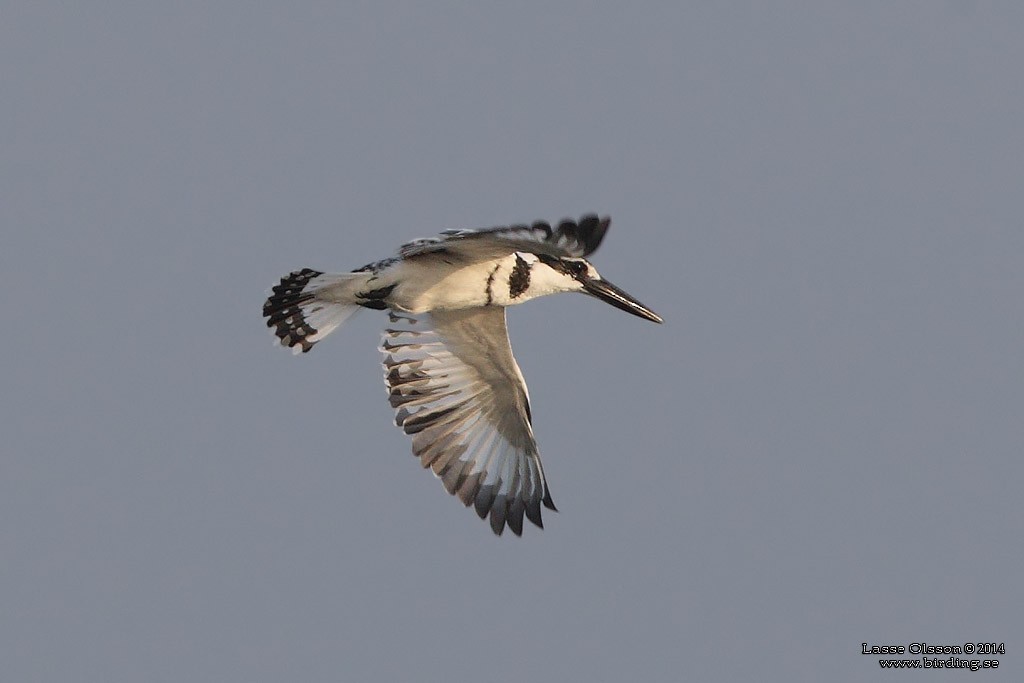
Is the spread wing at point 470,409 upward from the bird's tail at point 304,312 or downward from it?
downward

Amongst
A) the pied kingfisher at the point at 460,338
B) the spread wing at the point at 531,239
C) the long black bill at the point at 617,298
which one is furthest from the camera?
the long black bill at the point at 617,298

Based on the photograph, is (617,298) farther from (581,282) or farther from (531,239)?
(531,239)

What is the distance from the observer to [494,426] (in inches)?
360

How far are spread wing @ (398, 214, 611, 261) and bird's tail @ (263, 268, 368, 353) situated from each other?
2.26ft

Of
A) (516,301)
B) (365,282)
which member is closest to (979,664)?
(516,301)

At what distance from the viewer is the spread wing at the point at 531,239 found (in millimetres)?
7266

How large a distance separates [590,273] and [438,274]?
823 mm

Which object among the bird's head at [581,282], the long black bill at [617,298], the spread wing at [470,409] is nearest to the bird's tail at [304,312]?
the spread wing at [470,409]

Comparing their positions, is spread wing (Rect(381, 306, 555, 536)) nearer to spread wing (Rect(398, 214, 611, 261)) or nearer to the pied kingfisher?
the pied kingfisher

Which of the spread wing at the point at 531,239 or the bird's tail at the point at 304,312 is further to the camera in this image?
the bird's tail at the point at 304,312

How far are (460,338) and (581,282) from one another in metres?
0.91

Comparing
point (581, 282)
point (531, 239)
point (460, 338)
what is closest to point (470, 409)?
point (460, 338)

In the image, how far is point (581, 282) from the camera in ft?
27.8

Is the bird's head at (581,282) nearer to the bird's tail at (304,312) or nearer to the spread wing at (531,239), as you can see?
the spread wing at (531,239)
